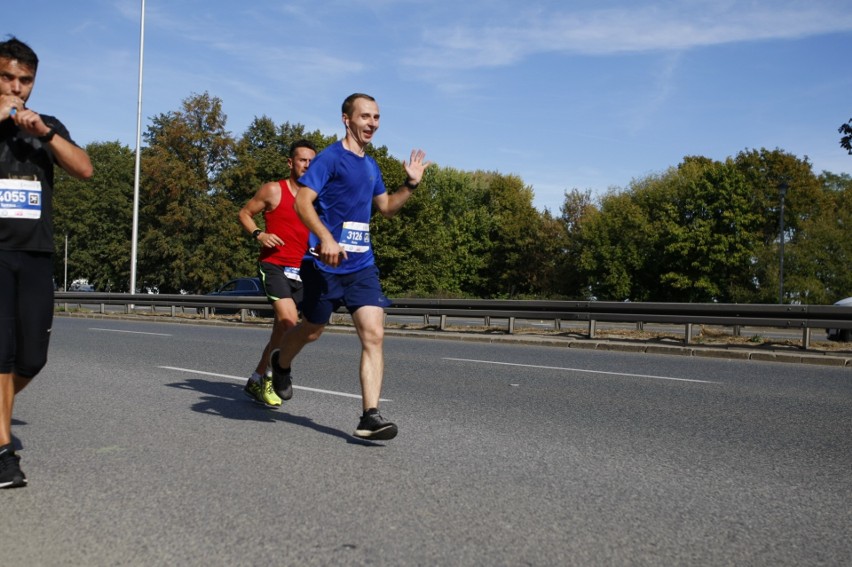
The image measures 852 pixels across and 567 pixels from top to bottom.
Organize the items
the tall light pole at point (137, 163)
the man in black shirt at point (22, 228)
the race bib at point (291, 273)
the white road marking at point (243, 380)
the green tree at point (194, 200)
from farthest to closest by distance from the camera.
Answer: the green tree at point (194, 200) → the tall light pole at point (137, 163) → the white road marking at point (243, 380) → the race bib at point (291, 273) → the man in black shirt at point (22, 228)

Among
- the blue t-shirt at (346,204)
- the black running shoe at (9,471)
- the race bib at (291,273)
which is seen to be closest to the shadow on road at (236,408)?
the race bib at (291,273)

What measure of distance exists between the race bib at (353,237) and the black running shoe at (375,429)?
1046 mm

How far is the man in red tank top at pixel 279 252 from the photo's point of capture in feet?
22.2

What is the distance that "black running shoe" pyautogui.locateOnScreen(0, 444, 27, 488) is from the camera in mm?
4078

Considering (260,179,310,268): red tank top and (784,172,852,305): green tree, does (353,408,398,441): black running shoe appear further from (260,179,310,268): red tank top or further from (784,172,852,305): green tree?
(784,172,852,305): green tree

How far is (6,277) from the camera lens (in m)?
4.07

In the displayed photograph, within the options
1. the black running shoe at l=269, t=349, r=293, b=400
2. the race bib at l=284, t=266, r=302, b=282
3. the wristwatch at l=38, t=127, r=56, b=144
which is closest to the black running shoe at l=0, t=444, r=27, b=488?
the wristwatch at l=38, t=127, r=56, b=144

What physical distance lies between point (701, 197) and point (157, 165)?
35822 mm

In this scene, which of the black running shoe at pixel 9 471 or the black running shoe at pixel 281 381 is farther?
the black running shoe at pixel 281 381

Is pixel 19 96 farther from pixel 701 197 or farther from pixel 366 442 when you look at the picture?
pixel 701 197

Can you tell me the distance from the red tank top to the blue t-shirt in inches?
67.3

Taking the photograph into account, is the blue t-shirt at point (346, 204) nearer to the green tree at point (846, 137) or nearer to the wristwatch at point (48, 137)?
the wristwatch at point (48, 137)

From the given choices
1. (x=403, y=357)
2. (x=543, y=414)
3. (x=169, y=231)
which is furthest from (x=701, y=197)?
(x=543, y=414)

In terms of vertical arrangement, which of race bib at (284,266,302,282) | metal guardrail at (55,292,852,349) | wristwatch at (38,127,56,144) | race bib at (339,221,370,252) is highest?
wristwatch at (38,127,56,144)
